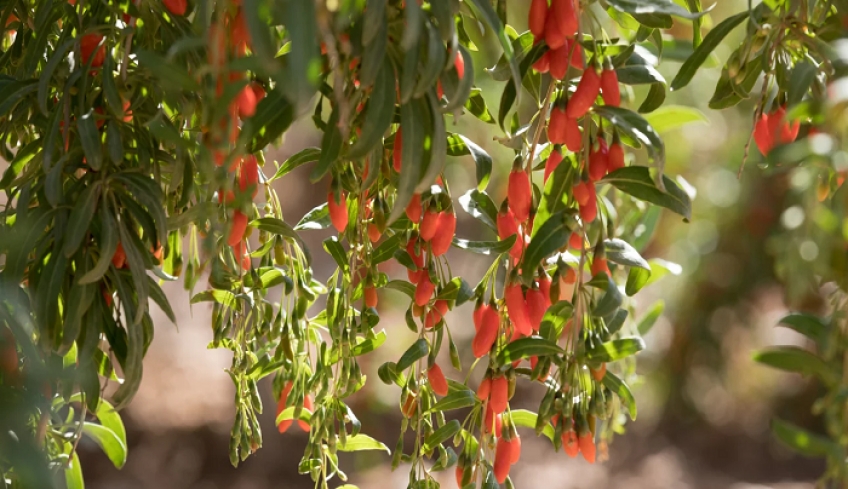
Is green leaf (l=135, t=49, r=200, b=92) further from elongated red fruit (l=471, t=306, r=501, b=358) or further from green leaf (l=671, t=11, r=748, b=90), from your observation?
green leaf (l=671, t=11, r=748, b=90)

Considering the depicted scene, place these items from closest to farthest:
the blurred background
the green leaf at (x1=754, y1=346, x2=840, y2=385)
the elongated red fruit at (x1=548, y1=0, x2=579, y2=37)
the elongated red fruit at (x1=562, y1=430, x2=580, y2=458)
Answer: the green leaf at (x1=754, y1=346, x2=840, y2=385)
the elongated red fruit at (x1=548, y1=0, x2=579, y2=37)
the elongated red fruit at (x1=562, y1=430, x2=580, y2=458)
the blurred background

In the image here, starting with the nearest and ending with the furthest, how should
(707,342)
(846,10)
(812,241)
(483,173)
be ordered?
(812,241) < (846,10) < (483,173) < (707,342)

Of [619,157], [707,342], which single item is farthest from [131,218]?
[707,342]

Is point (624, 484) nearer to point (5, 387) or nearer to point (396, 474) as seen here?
point (396, 474)

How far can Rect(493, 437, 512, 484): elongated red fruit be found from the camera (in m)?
1.07

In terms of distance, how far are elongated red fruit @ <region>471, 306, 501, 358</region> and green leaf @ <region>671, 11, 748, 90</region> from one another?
1.19 feet

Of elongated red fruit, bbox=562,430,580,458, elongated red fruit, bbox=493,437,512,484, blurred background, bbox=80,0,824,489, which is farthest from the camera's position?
blurred background, bbox=80,0,824,489

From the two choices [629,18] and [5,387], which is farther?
[629,18]

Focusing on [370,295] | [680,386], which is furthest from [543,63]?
[680,386]

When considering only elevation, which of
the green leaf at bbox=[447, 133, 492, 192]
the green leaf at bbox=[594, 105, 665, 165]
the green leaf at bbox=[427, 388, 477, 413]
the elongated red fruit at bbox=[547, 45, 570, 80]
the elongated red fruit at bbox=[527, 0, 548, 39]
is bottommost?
the green leaf at bbox=[427, 388, 477, 413]

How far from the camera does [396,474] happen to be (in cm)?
411

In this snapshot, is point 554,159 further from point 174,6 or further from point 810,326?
point 174,6

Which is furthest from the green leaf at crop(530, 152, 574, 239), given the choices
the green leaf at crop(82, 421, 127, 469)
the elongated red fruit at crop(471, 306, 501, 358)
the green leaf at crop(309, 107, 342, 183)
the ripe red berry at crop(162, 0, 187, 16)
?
the green leaf at crop(82, 421, 127, 469)

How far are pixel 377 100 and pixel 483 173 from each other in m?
0.33
